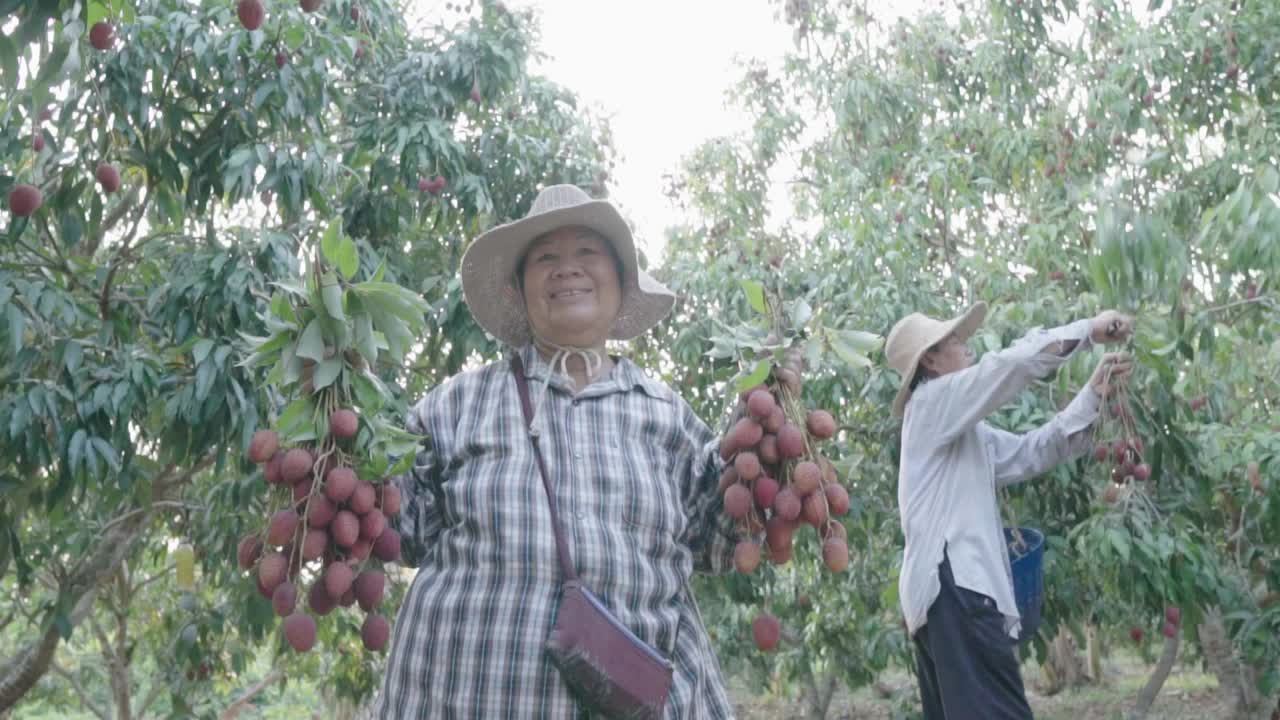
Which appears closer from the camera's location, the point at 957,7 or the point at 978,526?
the point at 978,526

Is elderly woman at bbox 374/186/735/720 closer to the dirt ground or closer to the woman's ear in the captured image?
the woman's ear

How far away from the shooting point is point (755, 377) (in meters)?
1.68

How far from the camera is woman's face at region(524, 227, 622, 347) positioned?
1809mm

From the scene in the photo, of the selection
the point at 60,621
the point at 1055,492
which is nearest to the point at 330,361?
the point at 60,621

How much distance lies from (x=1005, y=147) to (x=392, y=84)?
8.82 ft

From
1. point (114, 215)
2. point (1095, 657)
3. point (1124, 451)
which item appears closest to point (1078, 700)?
point (1095, 657)

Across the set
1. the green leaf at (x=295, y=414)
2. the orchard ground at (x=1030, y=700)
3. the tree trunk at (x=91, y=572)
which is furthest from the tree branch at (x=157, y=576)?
the green leaf at (x=295, y=414)

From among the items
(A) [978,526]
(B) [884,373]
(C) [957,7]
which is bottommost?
(A) [978,526]

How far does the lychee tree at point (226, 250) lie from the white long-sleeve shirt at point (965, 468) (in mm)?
1141

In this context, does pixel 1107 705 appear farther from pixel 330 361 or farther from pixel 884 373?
pixel 330 361

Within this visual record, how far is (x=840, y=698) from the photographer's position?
29.8 ft

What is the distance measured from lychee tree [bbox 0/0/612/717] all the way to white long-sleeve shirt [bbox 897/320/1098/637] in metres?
1.14

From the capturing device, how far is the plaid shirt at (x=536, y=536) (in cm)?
161

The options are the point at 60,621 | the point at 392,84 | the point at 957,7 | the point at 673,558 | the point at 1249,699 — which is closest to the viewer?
the point at 673,558
